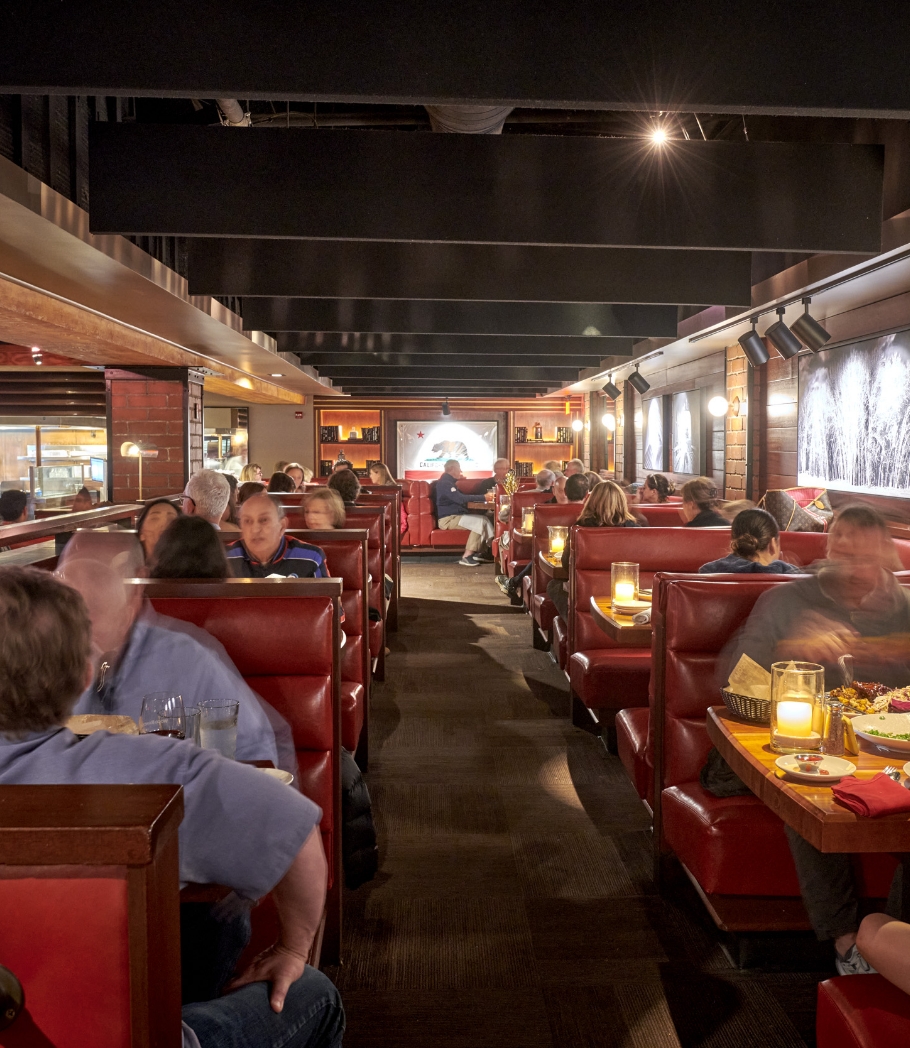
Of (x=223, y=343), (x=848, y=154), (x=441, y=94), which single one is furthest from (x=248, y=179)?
(x=223, y=343)

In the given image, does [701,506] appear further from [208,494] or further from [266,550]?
[208,494]

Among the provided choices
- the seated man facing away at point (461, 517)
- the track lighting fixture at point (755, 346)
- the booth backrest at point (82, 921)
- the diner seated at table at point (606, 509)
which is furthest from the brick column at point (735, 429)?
the booth backrest at point (82, 921)

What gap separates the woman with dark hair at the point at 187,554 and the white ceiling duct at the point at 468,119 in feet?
6.36

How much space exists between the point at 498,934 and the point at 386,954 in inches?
14.5

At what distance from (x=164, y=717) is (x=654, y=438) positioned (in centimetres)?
1026

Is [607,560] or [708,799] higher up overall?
[607,560]

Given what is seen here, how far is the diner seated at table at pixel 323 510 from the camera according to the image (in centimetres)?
536

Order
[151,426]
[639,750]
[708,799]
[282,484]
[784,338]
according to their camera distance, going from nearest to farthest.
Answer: [708,799] < [639,750] < [784,338] < [282,484] < [151,426]

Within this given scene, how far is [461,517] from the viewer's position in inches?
490

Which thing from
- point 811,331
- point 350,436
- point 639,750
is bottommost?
point 639,750

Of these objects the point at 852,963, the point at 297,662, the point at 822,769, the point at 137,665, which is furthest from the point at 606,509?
the point at 137,665

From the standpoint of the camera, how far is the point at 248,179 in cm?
365

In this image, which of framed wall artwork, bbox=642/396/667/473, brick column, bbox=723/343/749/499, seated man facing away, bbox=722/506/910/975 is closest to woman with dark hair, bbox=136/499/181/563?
seated man facing away, bbox=722/506/910/975

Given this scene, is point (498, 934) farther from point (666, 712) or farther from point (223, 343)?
point (223, 343)
